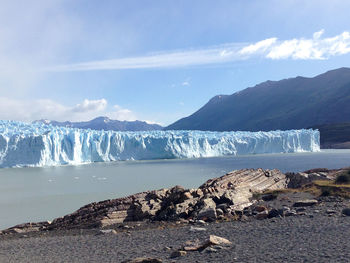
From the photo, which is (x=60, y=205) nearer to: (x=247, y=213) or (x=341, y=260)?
(x=247, y=213)

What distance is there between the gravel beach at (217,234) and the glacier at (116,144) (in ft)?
74.7

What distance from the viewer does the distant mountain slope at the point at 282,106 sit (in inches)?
3317

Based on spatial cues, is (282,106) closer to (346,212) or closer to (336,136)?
(336,136)

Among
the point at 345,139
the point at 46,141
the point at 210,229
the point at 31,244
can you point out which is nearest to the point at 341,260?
the point at 210,229

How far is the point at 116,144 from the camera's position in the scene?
3609cm

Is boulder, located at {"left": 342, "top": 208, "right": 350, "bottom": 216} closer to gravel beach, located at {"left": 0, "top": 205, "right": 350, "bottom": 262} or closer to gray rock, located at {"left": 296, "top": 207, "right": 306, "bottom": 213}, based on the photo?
gravel beach, located at {"left": 0, "top": 205, "right": 350, "bottom": 262}

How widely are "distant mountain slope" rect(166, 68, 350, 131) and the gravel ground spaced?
78.0 metres

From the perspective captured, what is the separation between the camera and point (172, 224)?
305 inches

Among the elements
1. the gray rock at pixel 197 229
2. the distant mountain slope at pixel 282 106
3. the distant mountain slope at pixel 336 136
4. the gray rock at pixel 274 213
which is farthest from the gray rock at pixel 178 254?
the distant mountain slope at pixel 282 106

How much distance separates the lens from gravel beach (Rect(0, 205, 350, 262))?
15.7ft

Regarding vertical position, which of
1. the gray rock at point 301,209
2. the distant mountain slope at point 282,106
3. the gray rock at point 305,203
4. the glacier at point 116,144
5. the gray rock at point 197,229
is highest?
the distant mountain slope at point 282,106

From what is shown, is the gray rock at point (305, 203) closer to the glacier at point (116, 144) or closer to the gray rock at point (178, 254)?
the gray rock at point (178, 254)

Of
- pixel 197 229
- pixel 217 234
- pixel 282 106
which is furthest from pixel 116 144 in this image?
pixel 282 106

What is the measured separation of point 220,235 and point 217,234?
0.12 meters
